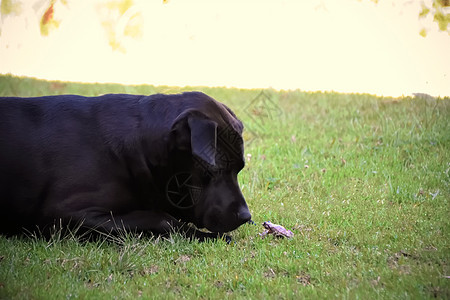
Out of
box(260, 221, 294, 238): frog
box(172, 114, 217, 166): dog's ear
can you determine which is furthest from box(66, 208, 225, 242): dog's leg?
box(172, 114, 217, 166): dog's ear

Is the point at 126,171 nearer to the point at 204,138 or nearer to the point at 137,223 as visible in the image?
the point at 137,223

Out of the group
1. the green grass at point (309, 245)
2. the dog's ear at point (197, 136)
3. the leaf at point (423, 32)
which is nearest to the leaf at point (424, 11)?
the leaf at point (423, 32)

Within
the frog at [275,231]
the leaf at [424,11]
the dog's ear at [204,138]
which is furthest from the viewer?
the leaf at [424,11]

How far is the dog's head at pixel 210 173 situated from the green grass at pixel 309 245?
198mm

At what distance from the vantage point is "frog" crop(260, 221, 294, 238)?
11.5ft

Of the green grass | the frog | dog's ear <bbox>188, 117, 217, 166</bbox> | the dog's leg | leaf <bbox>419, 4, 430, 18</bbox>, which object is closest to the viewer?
the green grass

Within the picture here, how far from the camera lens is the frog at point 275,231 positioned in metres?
3.50

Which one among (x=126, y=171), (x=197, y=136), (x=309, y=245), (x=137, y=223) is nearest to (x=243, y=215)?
(x=309, y=245)

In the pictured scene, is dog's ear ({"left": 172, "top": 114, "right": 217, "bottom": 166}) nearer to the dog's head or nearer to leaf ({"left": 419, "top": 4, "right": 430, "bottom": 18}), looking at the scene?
the dog's head

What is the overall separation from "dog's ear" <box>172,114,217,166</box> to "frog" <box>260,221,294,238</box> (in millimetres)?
821

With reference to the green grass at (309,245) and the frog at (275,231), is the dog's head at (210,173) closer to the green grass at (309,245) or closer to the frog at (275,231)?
the green grass at (309,245)

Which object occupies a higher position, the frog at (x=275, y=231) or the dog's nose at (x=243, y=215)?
the dog's nose at (x=243, y=215)

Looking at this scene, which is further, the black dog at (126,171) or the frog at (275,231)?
the frog at (275,231)

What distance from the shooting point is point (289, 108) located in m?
8.90
